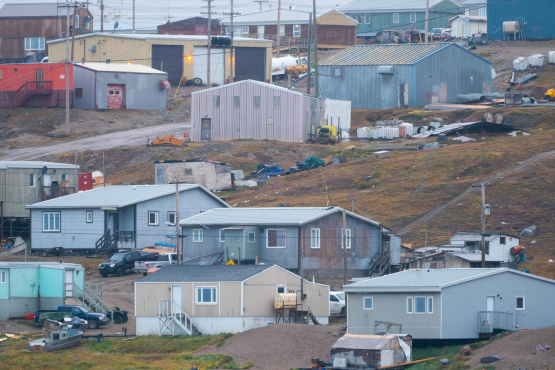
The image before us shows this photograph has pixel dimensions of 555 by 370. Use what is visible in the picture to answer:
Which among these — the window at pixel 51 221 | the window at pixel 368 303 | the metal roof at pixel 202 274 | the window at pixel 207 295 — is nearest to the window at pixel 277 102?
the window at pixel 51 221

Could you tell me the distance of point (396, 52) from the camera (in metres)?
82.3

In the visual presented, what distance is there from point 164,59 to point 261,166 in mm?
32417

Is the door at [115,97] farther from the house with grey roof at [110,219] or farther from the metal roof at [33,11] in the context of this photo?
the house with grey roof at [110,219]

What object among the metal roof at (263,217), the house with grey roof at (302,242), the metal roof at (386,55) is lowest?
the house with grey roof at (302,242)

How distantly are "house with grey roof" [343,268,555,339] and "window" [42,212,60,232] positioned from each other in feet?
75.2

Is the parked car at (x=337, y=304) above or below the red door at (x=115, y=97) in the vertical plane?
below

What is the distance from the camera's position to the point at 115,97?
3231 inches

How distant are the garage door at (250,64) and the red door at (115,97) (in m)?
16.7

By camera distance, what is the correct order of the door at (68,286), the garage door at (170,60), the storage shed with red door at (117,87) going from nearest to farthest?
the door at (68,286), the storage shed with red door at (117,87), the garage door at (170,60)

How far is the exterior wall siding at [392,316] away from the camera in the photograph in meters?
34.2

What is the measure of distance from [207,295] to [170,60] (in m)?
57.3

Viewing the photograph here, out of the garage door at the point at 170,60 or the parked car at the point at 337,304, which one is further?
the garage door at the point at 170,60

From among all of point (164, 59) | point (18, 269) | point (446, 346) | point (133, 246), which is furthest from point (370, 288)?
point (164, 59)

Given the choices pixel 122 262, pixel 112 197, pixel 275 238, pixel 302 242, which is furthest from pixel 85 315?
pixel 112 197
